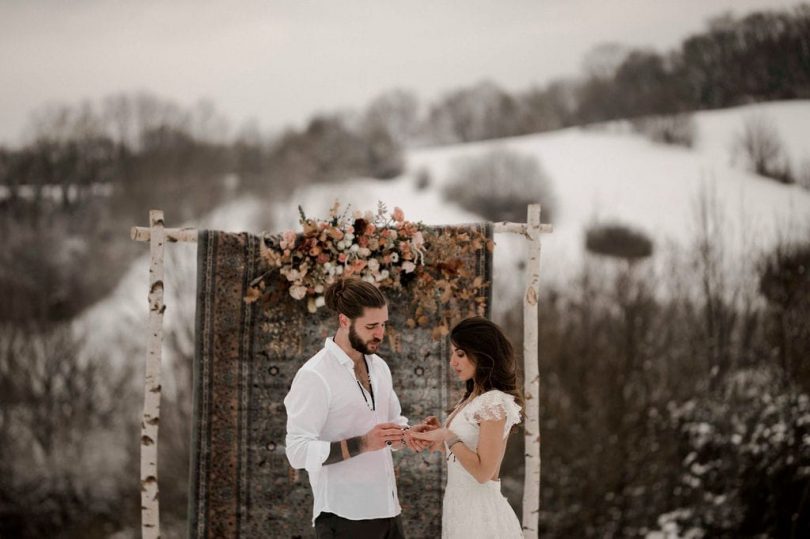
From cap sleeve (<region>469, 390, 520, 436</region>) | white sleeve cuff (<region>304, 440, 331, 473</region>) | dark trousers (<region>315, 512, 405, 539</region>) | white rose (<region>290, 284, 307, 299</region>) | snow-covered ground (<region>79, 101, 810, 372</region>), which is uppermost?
snow-covered ground (<region>79, 101, 810, 372</region>)

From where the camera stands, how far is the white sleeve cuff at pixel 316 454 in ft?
10.1

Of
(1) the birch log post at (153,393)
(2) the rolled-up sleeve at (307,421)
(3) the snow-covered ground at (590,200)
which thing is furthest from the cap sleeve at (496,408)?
(3) the snow-covered ground at (590,200)

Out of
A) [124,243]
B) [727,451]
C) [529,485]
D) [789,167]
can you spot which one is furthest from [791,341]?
[124,243]

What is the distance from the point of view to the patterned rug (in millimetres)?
4742

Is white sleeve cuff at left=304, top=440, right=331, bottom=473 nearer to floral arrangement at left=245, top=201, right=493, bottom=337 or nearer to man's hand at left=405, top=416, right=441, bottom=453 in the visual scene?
man's hand at left=405, top=416, right=441, bottom=453

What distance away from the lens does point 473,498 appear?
336cm

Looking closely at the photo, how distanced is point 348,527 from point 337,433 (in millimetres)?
378

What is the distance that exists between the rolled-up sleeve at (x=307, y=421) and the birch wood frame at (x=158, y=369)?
1703 millimetres

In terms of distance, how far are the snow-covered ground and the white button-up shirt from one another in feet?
23.9

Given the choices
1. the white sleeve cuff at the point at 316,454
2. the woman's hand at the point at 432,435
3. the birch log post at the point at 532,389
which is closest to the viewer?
the white sleeve cuff at the point at 316,454

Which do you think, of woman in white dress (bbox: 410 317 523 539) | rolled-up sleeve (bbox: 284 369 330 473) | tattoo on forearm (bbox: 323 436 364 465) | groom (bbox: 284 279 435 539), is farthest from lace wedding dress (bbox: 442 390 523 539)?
rolled-up sleeve (bbox: 284 369 330 473)

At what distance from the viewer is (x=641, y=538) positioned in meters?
9.53

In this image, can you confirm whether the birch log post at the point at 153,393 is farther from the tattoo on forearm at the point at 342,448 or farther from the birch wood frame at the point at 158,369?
the tattoo on forearm at the point at 342,448

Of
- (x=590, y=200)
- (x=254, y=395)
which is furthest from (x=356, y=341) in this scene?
(x=590, y=200)
